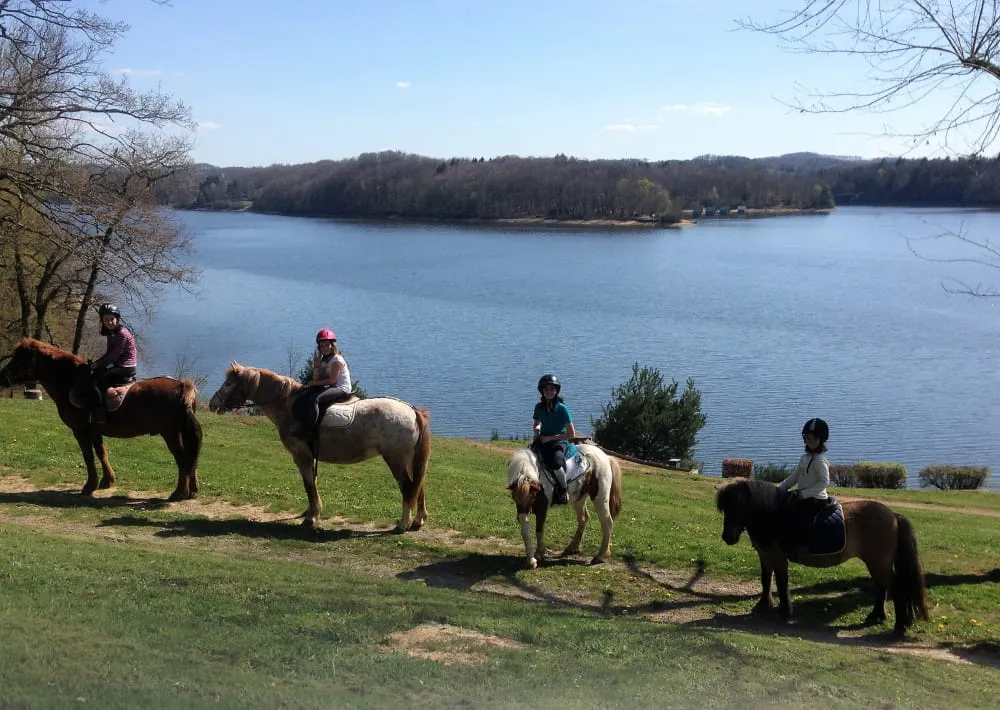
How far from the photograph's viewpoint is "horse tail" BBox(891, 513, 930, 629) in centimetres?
888

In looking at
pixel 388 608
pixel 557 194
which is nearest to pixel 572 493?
pixel 388 608

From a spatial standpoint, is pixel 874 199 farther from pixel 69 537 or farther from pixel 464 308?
pixel 69 537

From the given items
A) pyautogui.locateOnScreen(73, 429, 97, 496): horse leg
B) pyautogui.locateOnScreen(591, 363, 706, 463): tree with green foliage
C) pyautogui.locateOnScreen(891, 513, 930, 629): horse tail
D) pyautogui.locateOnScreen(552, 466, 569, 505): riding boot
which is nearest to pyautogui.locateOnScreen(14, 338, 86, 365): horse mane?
pyautogui.locateOnScreen(73, 429, 97, 496): horse leg

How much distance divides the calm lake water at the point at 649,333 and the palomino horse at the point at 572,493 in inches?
252

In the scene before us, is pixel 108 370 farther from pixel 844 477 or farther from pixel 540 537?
pixel 844 477

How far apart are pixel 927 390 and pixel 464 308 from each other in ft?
115

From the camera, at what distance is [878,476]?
28312 millimetres

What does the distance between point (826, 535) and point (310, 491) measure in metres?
6.68

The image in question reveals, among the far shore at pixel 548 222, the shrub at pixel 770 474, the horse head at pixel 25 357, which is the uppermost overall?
the far shore at pixel 548 222

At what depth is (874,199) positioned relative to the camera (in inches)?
7574

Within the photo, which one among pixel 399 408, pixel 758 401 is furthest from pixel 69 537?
pixel 758 401

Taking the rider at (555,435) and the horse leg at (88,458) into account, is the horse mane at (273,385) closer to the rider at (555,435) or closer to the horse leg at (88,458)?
the horse leg at (88,458)

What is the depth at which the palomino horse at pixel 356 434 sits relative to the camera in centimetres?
1192

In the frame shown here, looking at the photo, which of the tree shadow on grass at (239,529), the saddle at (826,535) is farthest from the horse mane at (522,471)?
the saddle at (826,535)
